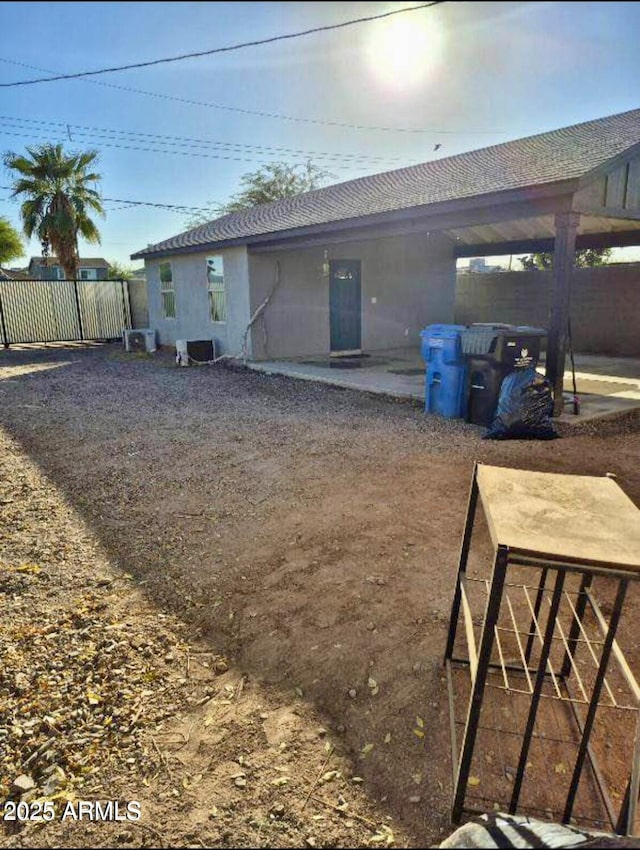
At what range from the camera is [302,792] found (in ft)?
5.70

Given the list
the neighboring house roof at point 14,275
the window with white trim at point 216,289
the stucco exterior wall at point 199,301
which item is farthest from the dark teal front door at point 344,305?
the neighboring house roof at point 14,275

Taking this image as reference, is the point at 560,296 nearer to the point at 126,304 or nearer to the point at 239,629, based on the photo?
the point at 239,629

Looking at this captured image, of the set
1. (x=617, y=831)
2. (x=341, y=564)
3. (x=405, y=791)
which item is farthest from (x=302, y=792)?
(x=341, y=564)

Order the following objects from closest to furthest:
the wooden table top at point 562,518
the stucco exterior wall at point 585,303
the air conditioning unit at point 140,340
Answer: the wooden table top at point 562,518 → the stucco exterior wall at point 585,303 → the air conditioning unit at point 140,340

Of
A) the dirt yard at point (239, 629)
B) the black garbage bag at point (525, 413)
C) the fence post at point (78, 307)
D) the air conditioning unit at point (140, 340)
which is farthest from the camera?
the fence post at point (78, 307)

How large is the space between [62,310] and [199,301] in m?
6.31

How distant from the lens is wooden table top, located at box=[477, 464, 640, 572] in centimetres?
147

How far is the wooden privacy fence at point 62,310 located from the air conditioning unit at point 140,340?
2847mm

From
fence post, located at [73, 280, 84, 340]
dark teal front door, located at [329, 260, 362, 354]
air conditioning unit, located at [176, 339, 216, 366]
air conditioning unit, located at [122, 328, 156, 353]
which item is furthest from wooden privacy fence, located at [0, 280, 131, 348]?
dark teal front door, located at [329, 260, 362, 354]

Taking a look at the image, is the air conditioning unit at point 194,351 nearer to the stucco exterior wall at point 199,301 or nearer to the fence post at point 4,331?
the stucco exterior wall at point 199,301

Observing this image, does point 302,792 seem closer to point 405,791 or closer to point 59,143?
point 405,791

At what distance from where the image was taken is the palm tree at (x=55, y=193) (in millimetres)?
17875

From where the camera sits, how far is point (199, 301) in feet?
44.1

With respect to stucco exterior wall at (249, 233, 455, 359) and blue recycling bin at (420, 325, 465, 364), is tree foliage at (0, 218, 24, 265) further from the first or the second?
blue recycling bin at (420, 325, 465, 364)
